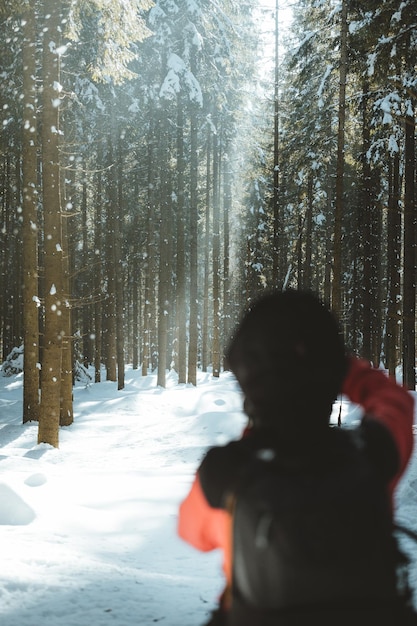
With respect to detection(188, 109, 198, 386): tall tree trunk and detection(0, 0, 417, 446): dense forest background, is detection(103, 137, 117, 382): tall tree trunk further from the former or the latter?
detection(188, 109, 198, 386): tall tree trunk

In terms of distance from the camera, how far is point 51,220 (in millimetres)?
10477

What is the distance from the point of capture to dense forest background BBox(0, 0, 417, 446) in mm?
10867

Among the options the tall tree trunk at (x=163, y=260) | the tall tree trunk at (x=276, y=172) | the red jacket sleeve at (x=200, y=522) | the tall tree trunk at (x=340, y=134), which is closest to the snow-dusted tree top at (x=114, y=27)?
the tall tree trunk at (x=340, y=134)

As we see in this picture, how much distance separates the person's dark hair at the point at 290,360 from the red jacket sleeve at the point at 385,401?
0.16 m

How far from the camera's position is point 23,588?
13.8 ft

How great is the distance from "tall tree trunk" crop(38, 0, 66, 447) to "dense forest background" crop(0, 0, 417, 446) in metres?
0.04

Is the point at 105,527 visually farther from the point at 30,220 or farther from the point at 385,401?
the point at 30,220

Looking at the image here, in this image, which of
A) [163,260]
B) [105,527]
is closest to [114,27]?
[105,527]

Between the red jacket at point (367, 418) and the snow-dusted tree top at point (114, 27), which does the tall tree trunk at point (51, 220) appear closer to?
the snow-dusted tree top at point (114, 27)

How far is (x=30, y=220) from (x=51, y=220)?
245 cm

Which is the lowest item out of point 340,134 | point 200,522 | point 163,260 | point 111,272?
point 200,522

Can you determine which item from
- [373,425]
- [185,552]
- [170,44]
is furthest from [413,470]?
[170,44]

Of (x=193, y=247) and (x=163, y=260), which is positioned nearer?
(x=193, y=247)

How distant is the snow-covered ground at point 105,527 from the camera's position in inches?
161
